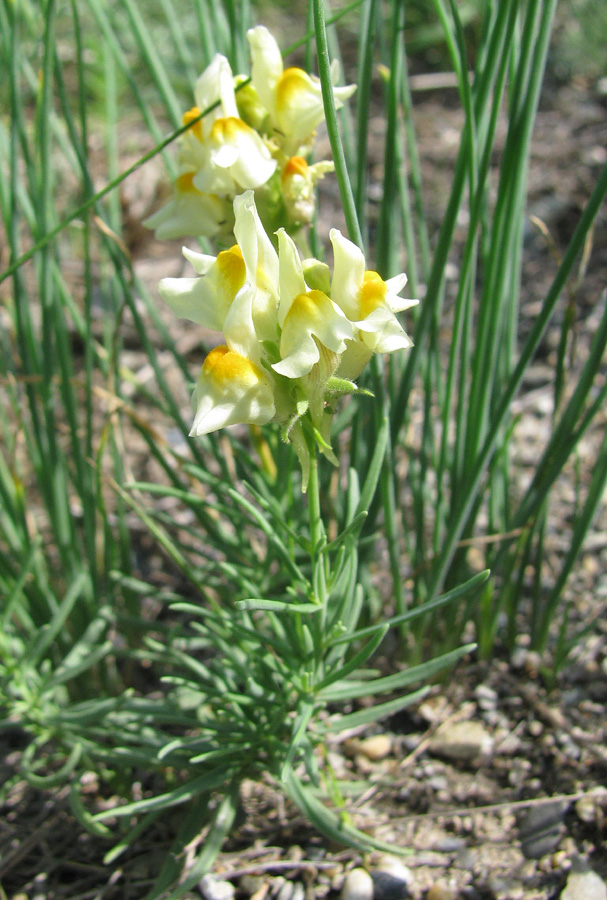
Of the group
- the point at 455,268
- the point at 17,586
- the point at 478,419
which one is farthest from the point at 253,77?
the point at 455,268

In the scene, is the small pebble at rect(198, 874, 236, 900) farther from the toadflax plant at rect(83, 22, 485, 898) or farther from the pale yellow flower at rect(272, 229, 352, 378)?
the pale yellow flower at rect(272, 229, 352, 378)

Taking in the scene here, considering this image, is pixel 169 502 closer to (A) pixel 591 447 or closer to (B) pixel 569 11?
(A) pixel 591 447

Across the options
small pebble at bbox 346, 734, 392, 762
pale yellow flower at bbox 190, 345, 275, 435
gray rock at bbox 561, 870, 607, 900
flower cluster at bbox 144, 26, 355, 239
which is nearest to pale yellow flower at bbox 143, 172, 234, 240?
flower cluster at bbox 144, 26, 355, 239

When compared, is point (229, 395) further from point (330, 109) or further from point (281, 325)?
point (330, 109)

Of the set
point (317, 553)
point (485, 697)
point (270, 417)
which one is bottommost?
point (485, 697)

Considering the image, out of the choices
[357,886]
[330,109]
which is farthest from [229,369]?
[357,886]

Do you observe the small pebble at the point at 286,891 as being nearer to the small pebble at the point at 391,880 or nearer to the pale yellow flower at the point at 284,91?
the small pebble at the point at 391,880
